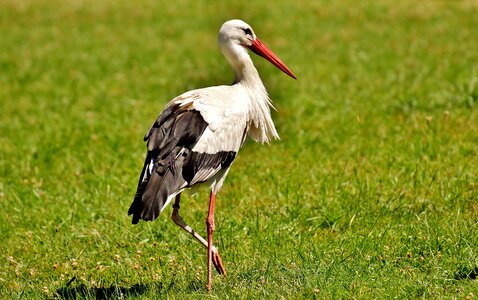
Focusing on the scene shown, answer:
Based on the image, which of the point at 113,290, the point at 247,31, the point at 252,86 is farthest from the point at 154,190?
the point at 247,31

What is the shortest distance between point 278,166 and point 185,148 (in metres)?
2.42

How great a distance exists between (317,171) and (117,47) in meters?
7.04

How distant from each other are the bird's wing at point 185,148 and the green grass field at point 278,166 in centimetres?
56

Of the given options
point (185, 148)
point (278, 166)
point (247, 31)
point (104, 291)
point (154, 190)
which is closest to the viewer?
point (154, 190)

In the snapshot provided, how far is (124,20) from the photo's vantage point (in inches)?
627

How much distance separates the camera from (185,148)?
5355mm

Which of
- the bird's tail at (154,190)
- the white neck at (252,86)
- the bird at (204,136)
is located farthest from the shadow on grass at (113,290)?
the white neck at (252,86)

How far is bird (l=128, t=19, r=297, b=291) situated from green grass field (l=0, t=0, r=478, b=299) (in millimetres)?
507

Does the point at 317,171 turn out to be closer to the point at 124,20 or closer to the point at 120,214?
the point at 120,214

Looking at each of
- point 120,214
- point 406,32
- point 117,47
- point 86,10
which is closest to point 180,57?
point 117,47

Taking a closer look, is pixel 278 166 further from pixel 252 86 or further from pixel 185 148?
pixel 185 148

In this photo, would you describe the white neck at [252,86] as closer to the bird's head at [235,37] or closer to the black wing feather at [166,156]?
the bird's head at [235,37]

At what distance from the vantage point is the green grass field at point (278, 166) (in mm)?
5219

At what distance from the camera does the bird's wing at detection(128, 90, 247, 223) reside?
5.13 metres
